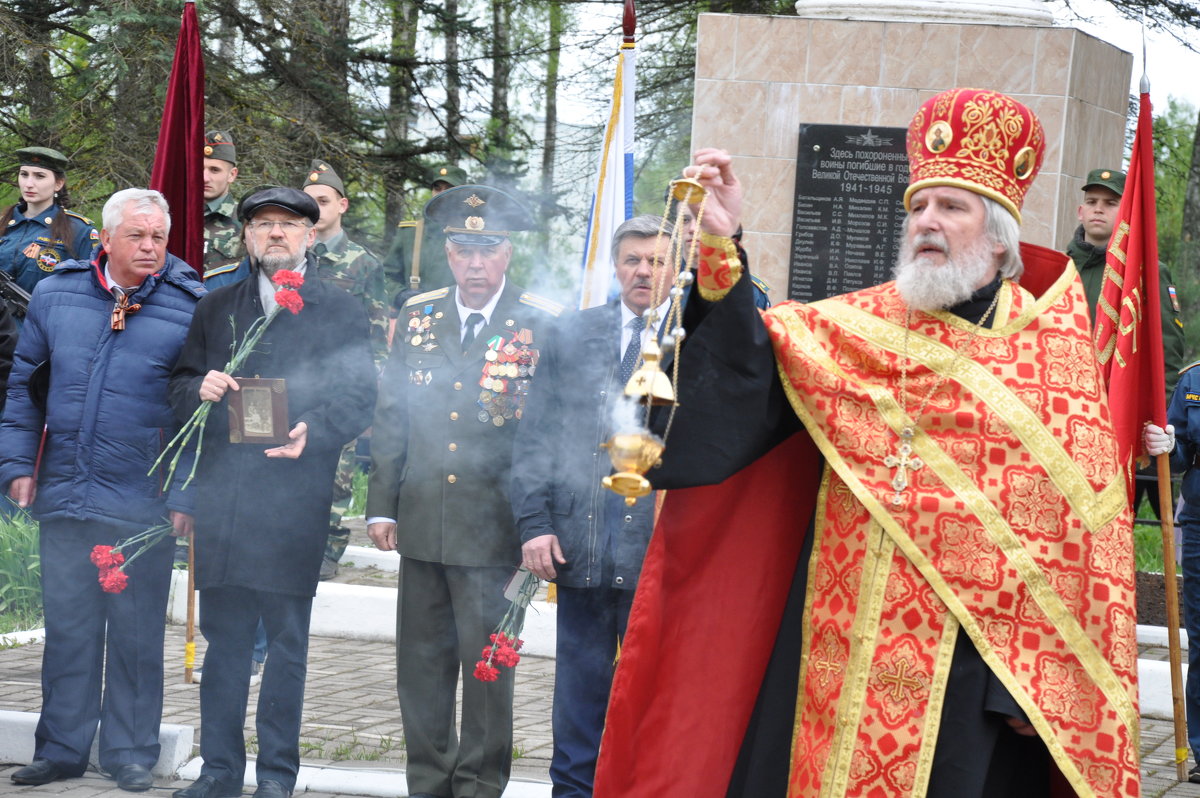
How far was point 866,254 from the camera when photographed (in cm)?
742

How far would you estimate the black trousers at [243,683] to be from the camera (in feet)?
17.5

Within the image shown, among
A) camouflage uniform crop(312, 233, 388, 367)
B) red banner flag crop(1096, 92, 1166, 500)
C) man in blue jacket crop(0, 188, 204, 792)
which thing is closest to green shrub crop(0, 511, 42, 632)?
camouflage uniform crop(312, 233, 388, 367)

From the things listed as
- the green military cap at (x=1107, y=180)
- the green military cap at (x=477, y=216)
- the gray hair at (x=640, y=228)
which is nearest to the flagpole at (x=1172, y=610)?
the green military cap at (x=1107, y=180)

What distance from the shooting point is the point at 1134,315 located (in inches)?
224

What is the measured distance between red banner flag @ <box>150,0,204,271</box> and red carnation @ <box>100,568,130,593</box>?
1620 millimetres

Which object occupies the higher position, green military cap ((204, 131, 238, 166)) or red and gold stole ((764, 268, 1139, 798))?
green military cap ((204, 131, 238, 166))

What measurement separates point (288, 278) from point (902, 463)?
2679 millimetres

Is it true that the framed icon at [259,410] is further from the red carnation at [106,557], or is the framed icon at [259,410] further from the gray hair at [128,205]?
the gray hair at [128,205]

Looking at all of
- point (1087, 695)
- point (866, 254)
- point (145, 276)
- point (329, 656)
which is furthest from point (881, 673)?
point (329, 656)

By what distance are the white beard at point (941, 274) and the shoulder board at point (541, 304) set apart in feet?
6.57

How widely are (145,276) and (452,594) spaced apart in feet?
5.53

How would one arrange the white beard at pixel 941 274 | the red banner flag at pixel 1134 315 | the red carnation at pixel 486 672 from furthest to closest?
the red banner flag at pixel 1134 315, the red carnation at pixel 486 672, the white beard at pixel 941 274

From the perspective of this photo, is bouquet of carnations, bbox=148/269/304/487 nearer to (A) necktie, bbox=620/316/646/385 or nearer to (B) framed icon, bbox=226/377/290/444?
(B) framed icon, bbox=226/377/290/444

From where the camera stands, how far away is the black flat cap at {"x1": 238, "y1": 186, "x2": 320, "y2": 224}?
5453 mm
